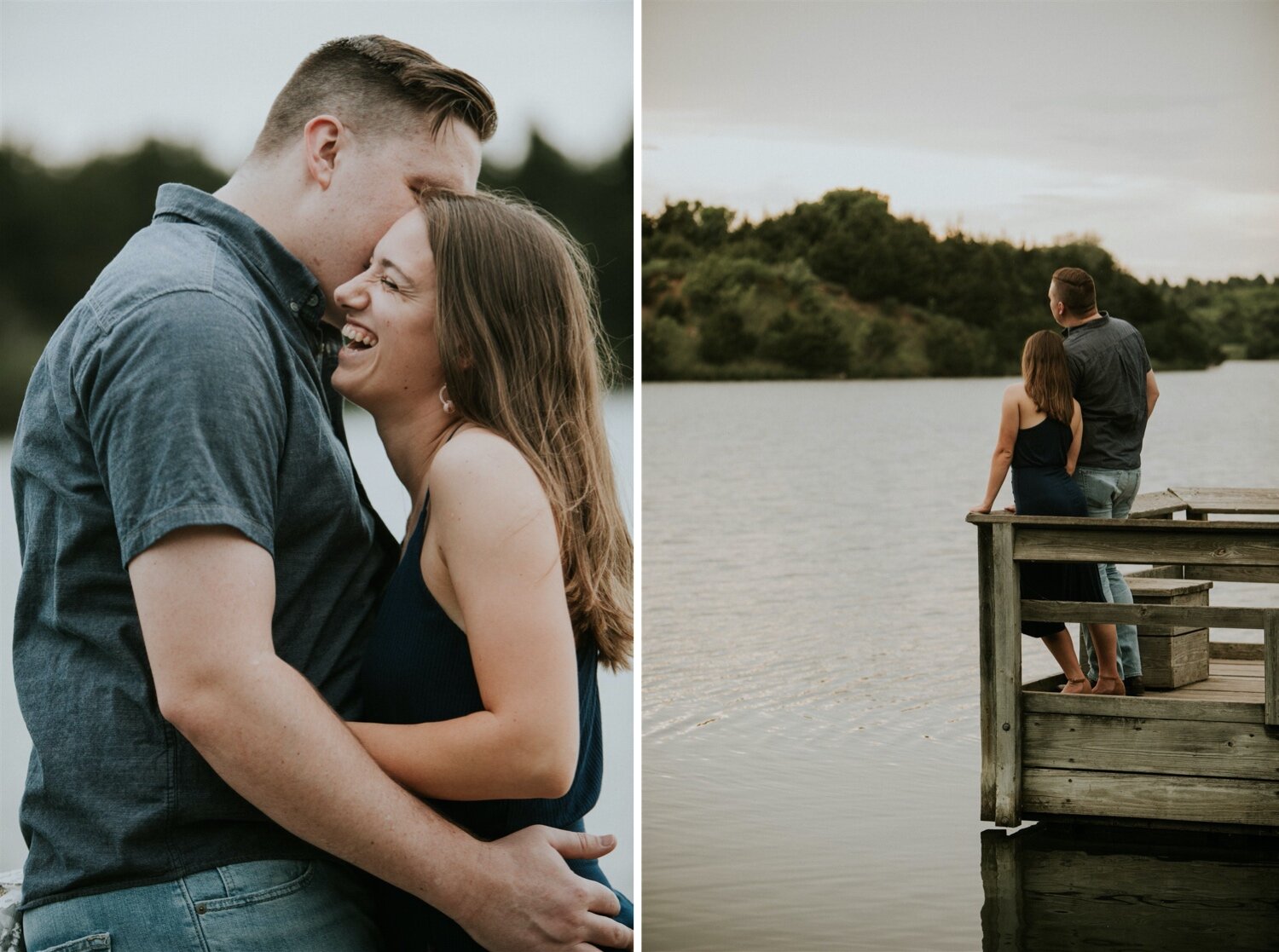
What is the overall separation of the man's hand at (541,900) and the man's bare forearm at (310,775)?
5 centimetres

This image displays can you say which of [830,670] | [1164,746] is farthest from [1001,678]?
[830,670]

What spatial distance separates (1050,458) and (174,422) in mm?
4407

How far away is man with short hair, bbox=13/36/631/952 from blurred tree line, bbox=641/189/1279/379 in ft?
65.7

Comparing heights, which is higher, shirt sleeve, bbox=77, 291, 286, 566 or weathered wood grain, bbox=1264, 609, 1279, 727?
shirt sleeve, bbox=77, 291, 286, 566

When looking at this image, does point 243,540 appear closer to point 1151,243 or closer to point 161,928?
point 161,928

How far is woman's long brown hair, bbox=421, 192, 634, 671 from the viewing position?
136 cm

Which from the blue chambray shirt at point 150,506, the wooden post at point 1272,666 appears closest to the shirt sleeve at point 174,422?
the blue chambray shirt at point 150,506

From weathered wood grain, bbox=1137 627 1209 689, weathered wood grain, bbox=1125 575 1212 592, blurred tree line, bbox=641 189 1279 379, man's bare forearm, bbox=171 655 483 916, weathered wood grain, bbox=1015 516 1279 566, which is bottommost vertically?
weathered wood grain, bbox=1137 627 1209 689

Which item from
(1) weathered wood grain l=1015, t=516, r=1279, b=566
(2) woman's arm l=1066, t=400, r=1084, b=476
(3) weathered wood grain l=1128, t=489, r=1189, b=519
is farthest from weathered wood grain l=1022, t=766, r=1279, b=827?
(2) woman's arm l=1066, t=400, r=1084, b=476

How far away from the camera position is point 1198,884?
4.75 metres

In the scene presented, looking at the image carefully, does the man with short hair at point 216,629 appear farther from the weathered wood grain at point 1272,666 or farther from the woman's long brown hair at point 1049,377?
the woman's long brown hair at point 1049,377

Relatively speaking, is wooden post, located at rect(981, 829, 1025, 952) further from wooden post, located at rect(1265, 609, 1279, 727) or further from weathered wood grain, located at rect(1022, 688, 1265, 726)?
wooden post, located at rect(1265, 609, 1279, 727)

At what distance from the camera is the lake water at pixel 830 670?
5.09 metres

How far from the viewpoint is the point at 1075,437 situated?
5.14 meters
